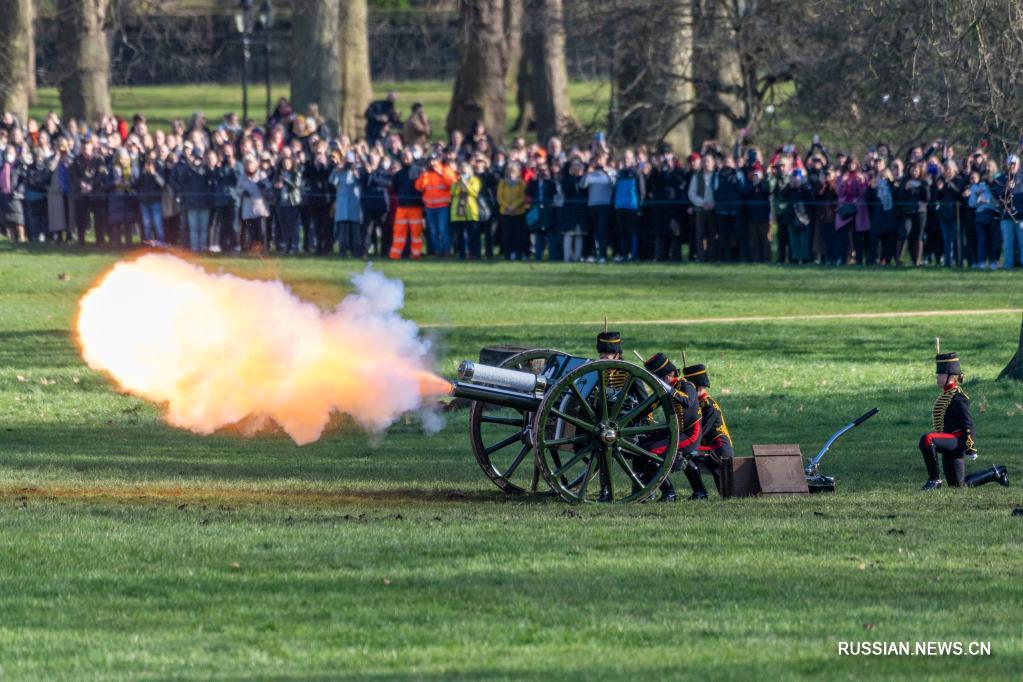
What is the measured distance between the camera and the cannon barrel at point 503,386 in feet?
50.3

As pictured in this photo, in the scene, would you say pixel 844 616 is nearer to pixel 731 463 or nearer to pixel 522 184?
pixel 731 463

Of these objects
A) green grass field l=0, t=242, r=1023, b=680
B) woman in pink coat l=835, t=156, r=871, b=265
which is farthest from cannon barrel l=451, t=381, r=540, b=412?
woman in pink coat l=835, t=156, r=871, b=265

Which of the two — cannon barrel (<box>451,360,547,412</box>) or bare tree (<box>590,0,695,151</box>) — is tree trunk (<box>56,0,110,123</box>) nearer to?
bare tree (<box>590,0,695,151</box>)

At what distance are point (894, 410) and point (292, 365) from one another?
8.86 meters

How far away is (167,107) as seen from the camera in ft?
242

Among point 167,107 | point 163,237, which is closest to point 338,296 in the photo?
point 163,237

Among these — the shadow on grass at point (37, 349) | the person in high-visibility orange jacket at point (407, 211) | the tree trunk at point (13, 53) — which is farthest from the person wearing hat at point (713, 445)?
the tree trunk at point (13, 53)

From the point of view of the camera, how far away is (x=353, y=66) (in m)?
55.2

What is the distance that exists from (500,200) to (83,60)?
62.2ft

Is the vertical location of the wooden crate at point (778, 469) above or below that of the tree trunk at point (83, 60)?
below

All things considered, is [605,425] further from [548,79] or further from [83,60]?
[548,79]

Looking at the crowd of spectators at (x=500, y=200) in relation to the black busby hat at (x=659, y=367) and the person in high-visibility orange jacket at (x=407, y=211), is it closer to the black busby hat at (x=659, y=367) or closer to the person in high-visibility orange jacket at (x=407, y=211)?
the person in high-visibility orange jacket at (x=407, y=211)

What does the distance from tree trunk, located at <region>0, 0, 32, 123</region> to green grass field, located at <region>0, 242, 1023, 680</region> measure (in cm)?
3082

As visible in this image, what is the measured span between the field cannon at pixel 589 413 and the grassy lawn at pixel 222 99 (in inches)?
1930
